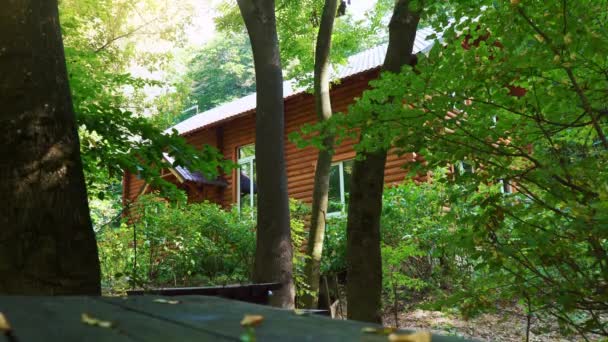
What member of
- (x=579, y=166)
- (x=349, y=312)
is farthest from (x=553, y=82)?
(x=349, y=312)

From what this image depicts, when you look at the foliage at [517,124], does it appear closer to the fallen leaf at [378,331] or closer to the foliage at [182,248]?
the fallen leaf at [378,331]

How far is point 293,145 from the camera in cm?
1488

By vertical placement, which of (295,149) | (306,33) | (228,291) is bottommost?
(228,291)

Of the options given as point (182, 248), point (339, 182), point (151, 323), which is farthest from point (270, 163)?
point (339, 182)

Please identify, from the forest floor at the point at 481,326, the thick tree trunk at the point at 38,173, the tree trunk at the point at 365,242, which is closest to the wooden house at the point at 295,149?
the forest floor at the point at 481,326

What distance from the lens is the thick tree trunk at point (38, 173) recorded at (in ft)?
9.98

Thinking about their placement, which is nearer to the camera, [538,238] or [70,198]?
[538,238]

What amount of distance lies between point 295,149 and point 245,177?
3191mm

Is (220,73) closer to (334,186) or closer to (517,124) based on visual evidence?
(334,186)

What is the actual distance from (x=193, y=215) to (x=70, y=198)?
25.1 ft

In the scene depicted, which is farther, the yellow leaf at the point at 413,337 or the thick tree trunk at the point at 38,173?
the thick tree trunk at the point at 38,173

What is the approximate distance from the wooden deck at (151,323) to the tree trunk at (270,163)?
3.76 metres

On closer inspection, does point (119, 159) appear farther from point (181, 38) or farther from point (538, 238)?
point (181, 38)

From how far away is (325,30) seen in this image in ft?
26.6
